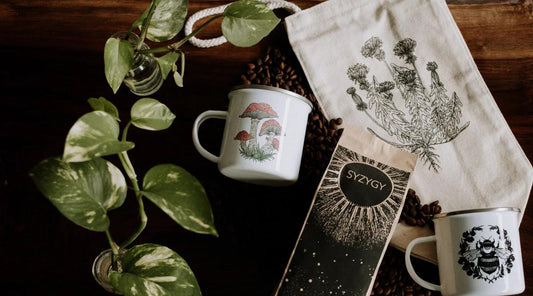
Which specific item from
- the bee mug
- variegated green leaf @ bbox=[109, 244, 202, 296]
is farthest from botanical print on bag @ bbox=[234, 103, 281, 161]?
the bee mug

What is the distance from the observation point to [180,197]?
62 centimetres

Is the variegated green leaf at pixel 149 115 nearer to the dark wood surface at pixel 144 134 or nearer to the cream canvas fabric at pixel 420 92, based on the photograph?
the dark wood surface at pixel 144 134

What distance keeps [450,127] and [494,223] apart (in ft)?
0.83

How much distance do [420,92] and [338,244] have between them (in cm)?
39

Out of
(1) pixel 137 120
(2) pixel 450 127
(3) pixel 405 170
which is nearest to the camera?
(1) pixel 137 120

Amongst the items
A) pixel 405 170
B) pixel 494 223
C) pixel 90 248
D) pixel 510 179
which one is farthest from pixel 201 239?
pixel 510 179

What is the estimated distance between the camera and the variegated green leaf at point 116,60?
63cm

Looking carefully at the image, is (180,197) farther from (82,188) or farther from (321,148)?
(321,148)

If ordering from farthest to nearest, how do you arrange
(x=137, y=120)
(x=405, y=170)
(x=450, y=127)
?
(x=450, y=127) → (x=405, y=170) → (x=137, y=120)

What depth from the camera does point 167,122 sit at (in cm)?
70

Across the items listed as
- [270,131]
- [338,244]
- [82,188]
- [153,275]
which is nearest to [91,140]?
[82,188]

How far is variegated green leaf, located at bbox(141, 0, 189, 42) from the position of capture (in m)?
0.72

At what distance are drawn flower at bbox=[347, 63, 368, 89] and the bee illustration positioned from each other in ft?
1.29

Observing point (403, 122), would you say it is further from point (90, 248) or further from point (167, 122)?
point (90, 248)
